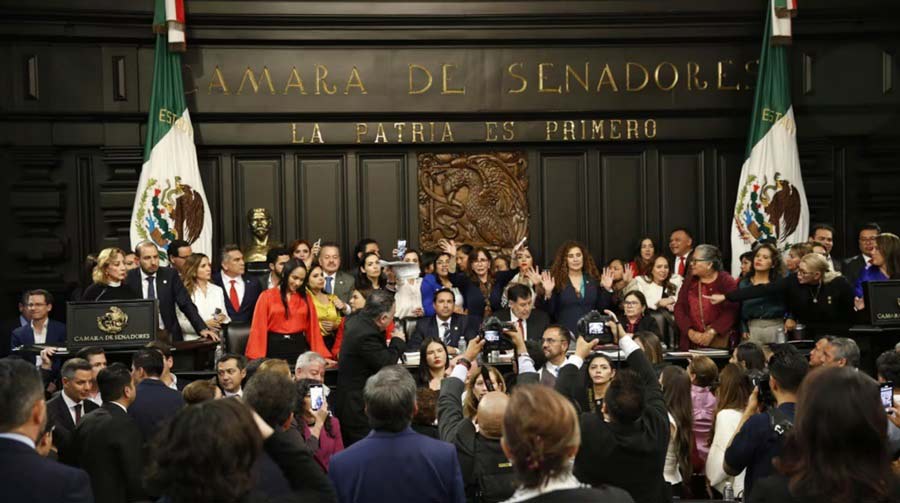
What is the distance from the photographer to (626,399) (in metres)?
4.36

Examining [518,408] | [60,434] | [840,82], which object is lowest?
[60,434]

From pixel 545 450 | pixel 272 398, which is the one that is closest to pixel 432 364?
pixel 272 398

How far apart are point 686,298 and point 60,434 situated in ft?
18.5

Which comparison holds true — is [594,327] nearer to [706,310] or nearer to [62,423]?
[62,423]

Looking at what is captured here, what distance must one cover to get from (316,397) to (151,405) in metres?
0.88

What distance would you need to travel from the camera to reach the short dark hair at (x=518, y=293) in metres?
8.95

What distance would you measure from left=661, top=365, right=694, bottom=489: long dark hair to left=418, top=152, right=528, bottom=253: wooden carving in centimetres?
654

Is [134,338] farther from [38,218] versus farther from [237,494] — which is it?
[237,494]

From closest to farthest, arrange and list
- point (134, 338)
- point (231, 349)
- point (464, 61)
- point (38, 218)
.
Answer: point (134, 338) → point (231, 349) → point (38, 218) → point (464, 61)

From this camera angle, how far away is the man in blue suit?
399 centimetres

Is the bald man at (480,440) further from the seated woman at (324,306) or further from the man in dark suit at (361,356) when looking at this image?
the seated woman at (324,306)

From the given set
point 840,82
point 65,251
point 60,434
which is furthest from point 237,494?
point 840,82

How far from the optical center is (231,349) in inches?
359

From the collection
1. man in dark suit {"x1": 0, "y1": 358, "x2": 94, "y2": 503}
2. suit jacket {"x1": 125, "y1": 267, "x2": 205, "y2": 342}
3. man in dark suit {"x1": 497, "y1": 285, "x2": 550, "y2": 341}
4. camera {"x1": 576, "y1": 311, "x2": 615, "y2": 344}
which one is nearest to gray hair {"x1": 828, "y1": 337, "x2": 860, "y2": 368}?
camera {"x1": 576, "y1": 311, "x2": 615, "y2": 344}
